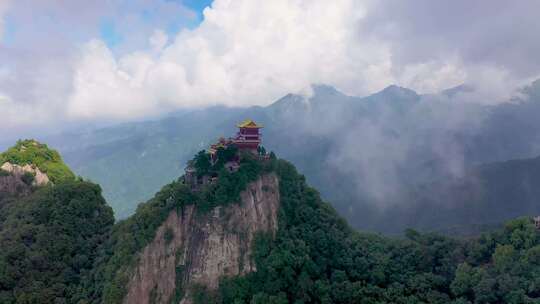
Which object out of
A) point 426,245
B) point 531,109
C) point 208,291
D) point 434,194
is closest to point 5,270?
point 208,291

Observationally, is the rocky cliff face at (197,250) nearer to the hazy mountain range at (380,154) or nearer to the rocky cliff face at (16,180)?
the rocky cliff face at (16,180)

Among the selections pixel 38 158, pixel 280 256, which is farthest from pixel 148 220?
pixel 38 158

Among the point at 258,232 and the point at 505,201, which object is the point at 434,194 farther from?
the point at 258,232

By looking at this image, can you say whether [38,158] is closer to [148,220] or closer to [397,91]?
[148,220]

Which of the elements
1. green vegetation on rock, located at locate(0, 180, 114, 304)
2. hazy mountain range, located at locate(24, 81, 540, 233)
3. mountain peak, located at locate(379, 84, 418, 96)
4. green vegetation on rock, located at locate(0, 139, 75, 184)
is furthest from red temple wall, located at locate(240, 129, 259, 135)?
mountain peak, located at locate(379, 84, 418, 96)

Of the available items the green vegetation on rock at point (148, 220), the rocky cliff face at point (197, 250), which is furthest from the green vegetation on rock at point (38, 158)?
the rocky cliff face at point (197, 250)

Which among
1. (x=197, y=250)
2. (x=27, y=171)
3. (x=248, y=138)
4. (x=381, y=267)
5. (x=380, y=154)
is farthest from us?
(x=380, y=154)
